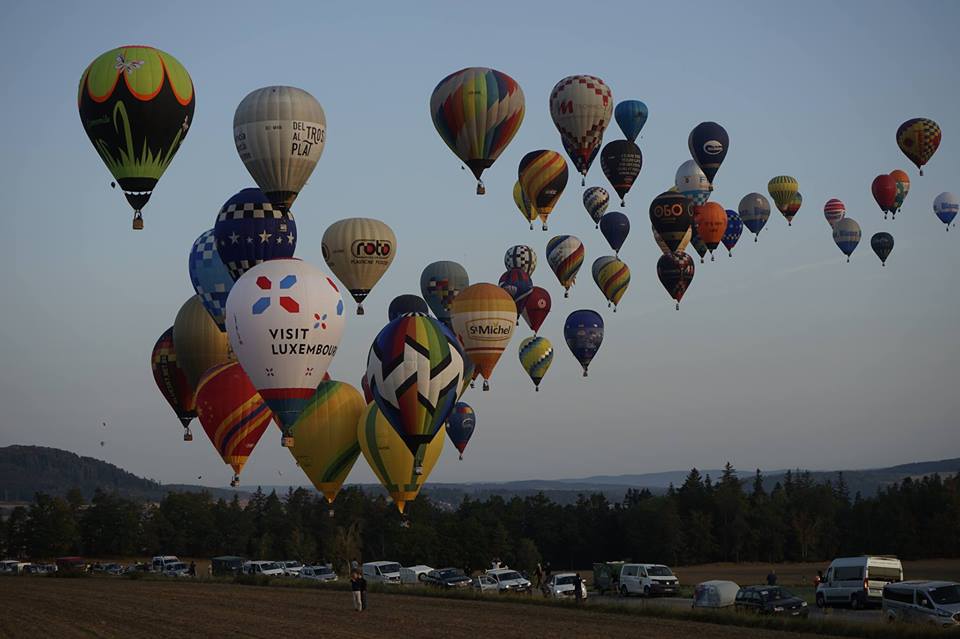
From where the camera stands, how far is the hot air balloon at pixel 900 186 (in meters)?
95.4

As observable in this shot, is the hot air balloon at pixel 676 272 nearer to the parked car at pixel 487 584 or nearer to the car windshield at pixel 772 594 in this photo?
the parked car at pixel 487 584

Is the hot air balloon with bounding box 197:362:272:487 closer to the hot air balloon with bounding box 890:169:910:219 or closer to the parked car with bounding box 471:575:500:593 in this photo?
the parked car with bounding box 471:575:500:593

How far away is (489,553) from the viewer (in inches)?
4252

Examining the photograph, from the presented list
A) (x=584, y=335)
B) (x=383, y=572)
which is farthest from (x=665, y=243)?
(x=383, y=572)

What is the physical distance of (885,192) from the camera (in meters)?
94.8

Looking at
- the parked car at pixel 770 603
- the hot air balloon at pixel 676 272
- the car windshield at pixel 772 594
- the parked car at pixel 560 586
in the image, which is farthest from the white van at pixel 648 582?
the hot air balloon at pixel 676 272

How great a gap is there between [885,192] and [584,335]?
107 ft

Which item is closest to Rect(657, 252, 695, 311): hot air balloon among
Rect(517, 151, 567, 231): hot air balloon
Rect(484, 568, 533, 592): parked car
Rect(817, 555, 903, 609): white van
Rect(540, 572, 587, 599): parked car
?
Rect(517, 151, 567, 231): hot air balloon

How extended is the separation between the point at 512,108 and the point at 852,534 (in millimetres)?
67894

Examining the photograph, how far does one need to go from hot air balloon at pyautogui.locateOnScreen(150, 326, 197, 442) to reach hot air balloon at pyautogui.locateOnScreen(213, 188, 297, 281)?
7.09 meters

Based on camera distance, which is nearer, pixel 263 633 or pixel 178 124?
pixel 263 633

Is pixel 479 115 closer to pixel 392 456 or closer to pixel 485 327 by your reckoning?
pixel 485 327

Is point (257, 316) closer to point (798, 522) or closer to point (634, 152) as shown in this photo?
point (634, 152)

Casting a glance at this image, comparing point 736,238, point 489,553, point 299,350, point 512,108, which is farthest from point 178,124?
point 489,553
